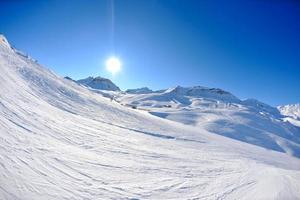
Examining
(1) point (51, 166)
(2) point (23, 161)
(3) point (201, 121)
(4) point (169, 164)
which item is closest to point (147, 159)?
(4) point (169, 164)

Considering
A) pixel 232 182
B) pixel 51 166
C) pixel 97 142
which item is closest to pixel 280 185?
pixel 232 182

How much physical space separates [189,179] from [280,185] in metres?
5.57

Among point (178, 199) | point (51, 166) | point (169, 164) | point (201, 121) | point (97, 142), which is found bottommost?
point (178, 199)

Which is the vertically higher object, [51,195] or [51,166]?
[51,166]

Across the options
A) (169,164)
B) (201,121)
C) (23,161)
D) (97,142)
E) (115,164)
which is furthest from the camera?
(201,121)

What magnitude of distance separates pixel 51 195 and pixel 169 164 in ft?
23.6

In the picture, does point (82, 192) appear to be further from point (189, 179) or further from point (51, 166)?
point (189, 179)

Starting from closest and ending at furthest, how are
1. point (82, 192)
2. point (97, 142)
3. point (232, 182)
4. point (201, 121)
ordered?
point (82, 192) → point (232, 182) → point (97, 142) → point (201, 121)

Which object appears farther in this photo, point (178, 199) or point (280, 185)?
point (280, 185)

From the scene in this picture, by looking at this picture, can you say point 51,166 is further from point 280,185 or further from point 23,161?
point 280,185

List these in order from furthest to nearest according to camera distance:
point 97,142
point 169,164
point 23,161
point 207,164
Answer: point 207,164 → point 97,142 → point 169,164 → point 23,161

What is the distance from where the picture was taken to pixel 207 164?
15.2m

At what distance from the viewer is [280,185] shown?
13305 millimetres

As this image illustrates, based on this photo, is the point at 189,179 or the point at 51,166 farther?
the point at 189,179
